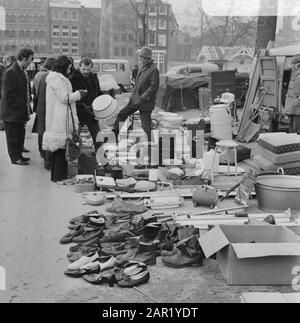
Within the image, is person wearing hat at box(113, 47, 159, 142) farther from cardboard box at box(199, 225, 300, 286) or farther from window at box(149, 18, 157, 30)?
window at box(149, 18, 157, 30)

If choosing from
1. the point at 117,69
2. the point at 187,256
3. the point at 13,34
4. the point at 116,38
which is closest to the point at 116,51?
the point at 116,38

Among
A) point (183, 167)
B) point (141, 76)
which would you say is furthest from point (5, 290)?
point (141, 76)

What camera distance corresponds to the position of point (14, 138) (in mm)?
7125

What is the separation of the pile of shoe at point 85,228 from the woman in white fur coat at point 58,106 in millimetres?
1560

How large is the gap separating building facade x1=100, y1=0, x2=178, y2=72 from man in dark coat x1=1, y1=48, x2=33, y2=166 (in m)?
3.18

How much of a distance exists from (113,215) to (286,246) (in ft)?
6.54

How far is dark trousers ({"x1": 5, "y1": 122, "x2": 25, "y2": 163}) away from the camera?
7.11 metres

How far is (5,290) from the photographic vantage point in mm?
3309

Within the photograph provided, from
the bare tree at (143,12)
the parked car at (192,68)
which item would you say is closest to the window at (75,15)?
the bare tree at (143,12)

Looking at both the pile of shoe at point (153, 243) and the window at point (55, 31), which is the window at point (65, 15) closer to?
the window at point (55, 31)

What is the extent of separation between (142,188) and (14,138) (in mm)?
2326

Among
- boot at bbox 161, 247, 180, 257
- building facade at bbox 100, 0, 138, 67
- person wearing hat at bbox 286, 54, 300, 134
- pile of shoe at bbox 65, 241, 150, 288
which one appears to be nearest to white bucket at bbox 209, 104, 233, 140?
person wearing hat at bbox 286, 54, 300, 134
